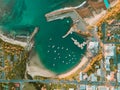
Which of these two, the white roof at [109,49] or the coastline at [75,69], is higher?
the white roof at [109,49]

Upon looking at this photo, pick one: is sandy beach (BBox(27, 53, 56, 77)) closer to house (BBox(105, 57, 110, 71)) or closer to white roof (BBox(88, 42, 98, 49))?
white roof (BBox(88, 42, 98, 49))

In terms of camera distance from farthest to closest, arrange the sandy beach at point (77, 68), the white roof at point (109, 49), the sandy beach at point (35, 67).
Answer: the sandy beach at point (35, 67) → the sandy beach at point (77, 68) → the white roof at point (109, 49)

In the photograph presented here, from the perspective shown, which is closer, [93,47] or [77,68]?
[93,47]

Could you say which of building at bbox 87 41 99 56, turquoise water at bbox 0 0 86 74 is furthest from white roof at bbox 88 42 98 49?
turquoise water at bbox 0 0 86 74

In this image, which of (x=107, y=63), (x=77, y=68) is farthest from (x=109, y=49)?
(x=77, y=68)

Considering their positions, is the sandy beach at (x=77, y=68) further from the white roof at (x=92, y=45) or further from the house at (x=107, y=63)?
the house at (x=107, y=63)

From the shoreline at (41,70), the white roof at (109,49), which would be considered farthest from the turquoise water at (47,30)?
the white roof at (109,49)

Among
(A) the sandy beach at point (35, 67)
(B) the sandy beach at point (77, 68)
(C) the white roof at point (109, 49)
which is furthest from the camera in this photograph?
(A) the sandy beach at point (35, 67)

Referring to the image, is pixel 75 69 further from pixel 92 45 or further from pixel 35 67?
pixel 35 67

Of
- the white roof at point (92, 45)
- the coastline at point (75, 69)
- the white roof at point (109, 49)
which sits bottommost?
the coastline at point (75, 69)

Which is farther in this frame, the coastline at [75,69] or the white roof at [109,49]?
the coastline at [75,69]
